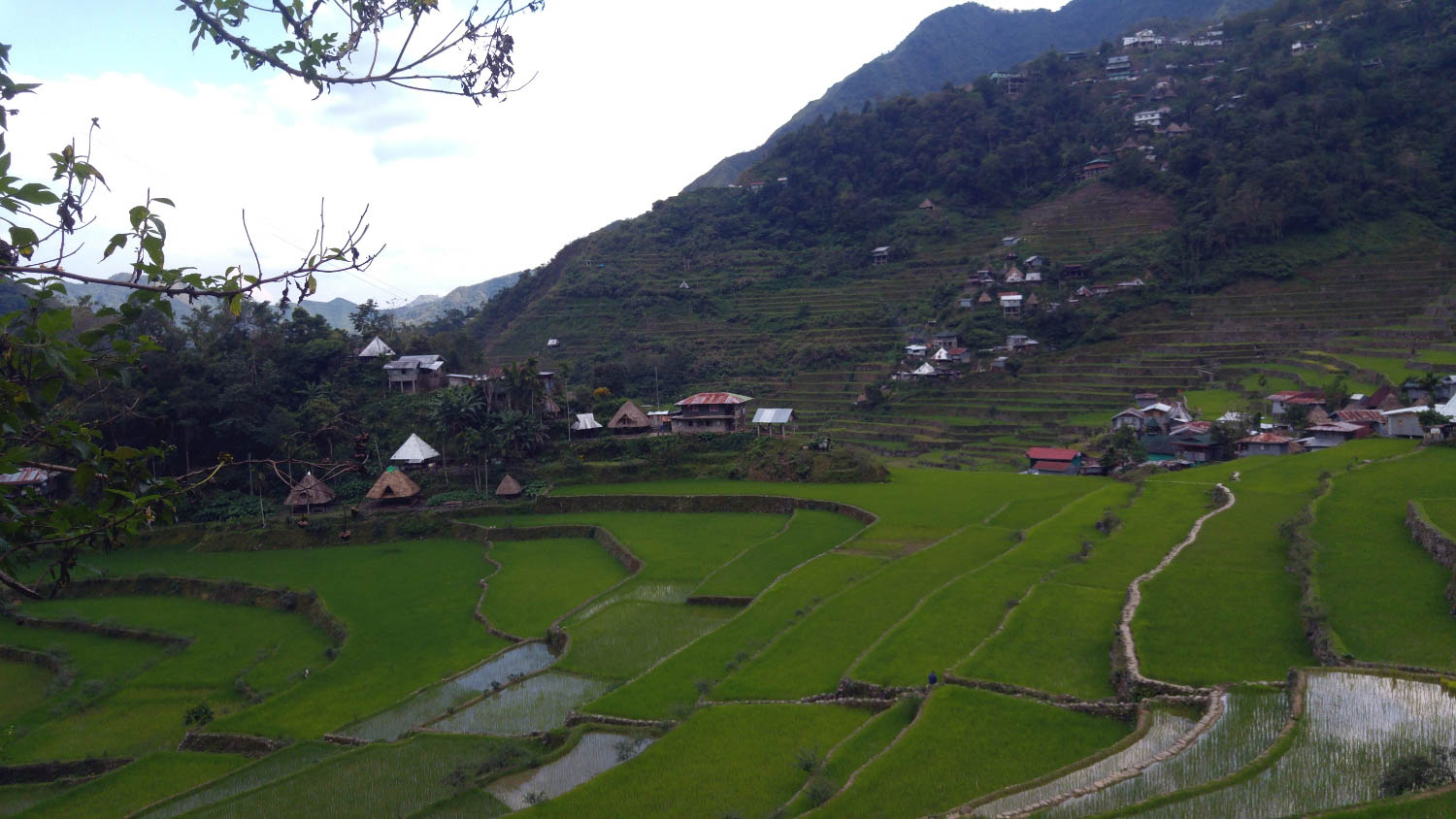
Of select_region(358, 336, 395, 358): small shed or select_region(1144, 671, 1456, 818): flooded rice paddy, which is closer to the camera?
select_region(1144, 671, 1456, 818): flooded rice paddy

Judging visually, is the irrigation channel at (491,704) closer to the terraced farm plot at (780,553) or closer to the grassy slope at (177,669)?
the grassy slope at (177,669)

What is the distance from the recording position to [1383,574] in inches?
511

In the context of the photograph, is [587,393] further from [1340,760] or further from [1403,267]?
[1403,267]

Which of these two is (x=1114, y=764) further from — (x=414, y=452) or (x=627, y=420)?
(x=414, y=452)

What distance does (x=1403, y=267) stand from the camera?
131ft

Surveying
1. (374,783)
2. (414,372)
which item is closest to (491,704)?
(374,783)

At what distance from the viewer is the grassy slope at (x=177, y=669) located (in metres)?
14.4

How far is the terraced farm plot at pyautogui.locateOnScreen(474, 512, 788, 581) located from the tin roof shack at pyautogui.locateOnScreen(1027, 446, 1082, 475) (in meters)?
10.8

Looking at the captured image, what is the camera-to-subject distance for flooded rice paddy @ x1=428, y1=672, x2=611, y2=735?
1364cm

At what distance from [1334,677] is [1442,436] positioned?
16.7 m

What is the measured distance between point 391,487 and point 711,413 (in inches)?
502

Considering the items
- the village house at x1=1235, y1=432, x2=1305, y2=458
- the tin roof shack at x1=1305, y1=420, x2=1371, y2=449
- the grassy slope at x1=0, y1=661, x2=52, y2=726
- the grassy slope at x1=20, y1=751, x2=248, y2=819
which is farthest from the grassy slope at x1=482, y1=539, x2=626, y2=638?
the tin roof shack at x1=1305, y1=420, x2=1371, y2=449

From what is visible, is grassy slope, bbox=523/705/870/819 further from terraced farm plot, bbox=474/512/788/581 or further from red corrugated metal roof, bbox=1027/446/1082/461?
red corrugated metal roof, bbox=1027/446/1082/461

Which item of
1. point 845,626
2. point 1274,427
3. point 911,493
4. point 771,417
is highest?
point 771,417
